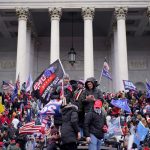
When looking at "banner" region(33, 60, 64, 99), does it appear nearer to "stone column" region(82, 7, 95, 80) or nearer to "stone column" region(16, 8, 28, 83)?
"stone column" region(82, 7, 95, 80)

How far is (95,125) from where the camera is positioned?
11.2m

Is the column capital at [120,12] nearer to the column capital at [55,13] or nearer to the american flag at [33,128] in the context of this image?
the column capital at [55,13]

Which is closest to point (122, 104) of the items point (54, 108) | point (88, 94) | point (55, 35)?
point (88, 94)

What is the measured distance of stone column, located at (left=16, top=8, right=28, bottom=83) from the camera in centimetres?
3366

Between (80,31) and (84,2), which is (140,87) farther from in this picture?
(84,2)

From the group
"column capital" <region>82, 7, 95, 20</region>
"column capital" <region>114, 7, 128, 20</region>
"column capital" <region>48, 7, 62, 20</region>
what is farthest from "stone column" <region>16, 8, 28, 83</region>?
"column capital" <region>114, 7, 128, 20</region>

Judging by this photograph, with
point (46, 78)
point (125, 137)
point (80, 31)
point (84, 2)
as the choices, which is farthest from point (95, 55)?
point (46, 78)

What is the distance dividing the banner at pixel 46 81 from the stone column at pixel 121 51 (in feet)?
63.9

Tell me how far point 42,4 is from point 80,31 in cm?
890

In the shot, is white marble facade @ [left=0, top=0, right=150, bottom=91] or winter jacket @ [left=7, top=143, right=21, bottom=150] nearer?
winter jacket @ [left=7, top=143, right=21, bottom=150]

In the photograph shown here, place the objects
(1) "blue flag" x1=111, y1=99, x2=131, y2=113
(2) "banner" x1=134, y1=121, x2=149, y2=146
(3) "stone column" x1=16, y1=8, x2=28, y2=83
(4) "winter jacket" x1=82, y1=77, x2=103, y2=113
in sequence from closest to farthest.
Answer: (4) "winter jacket" x1=82, y1=77, x2=103, y2=113
(2) "banner" x1=134, y1=121, x2=149, y2=146
(1) "blue flag" x1=111, y1=99, x2=131, y2=113
(3) "stone column" x1=16, y1=8, x2=28, y2=83

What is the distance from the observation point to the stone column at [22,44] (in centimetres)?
3366

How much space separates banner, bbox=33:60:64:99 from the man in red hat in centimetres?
327

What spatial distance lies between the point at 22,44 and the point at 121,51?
8.85 m
